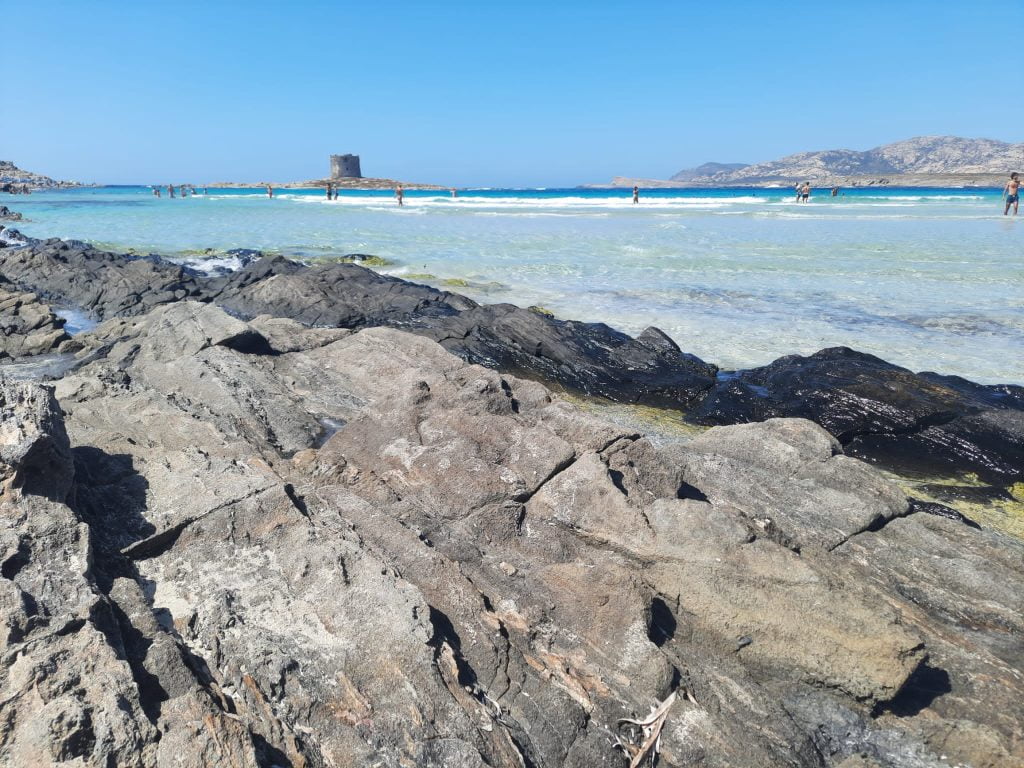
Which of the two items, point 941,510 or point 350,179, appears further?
point 350,179

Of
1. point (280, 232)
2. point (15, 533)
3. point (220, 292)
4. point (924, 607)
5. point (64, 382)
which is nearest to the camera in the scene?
point (15, 533)

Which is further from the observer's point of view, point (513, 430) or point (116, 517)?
point (513, 430)

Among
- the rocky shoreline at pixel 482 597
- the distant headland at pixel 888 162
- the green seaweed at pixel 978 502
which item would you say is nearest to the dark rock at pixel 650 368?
the green seaweed at pixel 978 502

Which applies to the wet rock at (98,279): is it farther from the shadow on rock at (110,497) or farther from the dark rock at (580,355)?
the shadow on rock at (110,497)

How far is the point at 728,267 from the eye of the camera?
72.7 ft

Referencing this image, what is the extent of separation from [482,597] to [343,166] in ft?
390

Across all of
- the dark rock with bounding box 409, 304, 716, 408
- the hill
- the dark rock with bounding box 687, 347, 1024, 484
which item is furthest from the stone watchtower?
the dark rock with bounding box 687, 347, 1024, 484

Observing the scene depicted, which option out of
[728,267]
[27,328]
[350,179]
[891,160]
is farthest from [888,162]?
[27,328]

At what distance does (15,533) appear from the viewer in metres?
3.61

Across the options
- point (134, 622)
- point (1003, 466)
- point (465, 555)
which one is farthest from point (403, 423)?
point (1003, 466)

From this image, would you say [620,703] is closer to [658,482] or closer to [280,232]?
[658,482]

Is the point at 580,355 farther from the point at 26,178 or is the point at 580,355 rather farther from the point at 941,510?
the point at 26,178

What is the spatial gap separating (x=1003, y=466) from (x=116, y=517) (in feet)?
28.7

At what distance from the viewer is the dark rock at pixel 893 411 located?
785cm
